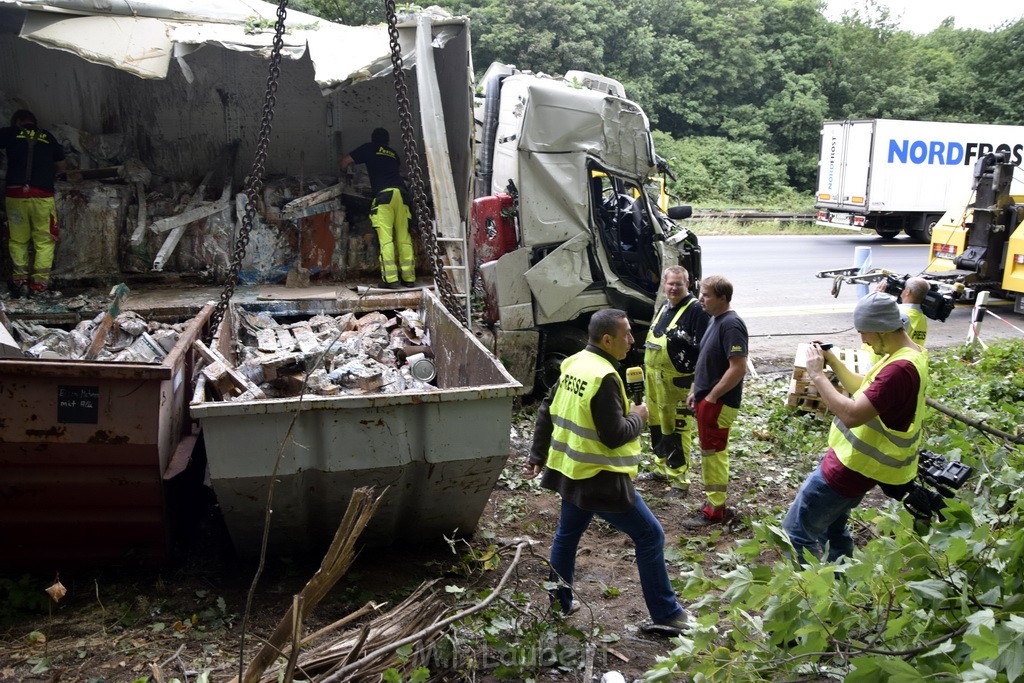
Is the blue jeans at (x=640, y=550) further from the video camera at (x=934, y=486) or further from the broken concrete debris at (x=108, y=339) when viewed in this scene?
the broken concrete debris at (x=108, y=339)

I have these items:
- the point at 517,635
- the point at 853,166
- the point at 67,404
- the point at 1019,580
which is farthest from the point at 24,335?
the point at 853,166

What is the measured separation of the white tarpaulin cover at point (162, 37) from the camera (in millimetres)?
7023

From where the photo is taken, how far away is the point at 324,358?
5.50 metres

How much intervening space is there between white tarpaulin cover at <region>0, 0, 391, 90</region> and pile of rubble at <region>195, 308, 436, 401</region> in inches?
82.4

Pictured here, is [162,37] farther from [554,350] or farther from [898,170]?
[898,170]

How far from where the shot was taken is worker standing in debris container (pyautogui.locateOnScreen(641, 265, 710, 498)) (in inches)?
230

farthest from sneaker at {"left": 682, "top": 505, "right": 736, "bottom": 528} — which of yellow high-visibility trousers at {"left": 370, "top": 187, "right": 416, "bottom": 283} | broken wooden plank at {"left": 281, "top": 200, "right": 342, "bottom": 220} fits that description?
broken wooden plank at {"left": 281, "top": 200, "right": 342, "bottom": 220}

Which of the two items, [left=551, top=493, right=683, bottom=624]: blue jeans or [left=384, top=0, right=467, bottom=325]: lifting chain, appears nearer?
[left=551, top=493, right=683, bottom=624]: blue jeans

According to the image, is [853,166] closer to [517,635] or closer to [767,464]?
[767,464]

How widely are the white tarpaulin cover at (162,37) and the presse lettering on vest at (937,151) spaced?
15884 millimetres

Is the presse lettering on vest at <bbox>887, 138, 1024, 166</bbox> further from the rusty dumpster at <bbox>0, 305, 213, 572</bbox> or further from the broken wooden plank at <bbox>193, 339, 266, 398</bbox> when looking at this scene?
the rusty dumpster at <bbox>0, 305, 213, 572</bbox>

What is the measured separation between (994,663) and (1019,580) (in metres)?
0.46

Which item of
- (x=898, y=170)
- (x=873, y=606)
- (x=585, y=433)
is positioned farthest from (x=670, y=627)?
(x=898, y=170)

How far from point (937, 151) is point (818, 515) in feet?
63.2
